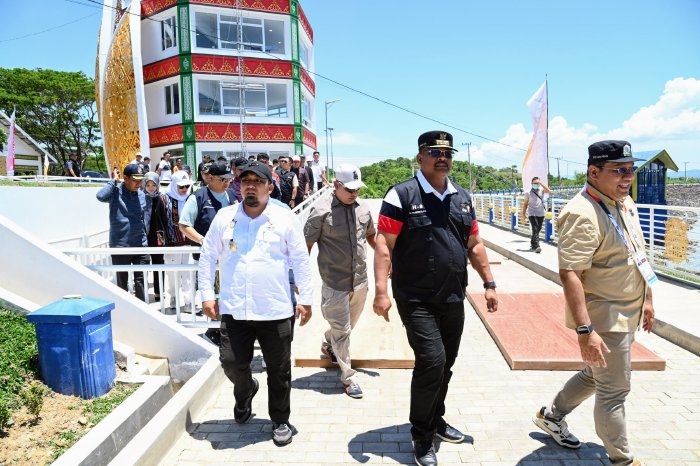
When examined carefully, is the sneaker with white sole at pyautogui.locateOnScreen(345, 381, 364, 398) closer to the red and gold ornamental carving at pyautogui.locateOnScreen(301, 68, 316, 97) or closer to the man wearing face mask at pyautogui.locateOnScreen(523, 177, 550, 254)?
the man wearing face mask at pyautogui.locateOnScreen(523, 177, 550, 254)

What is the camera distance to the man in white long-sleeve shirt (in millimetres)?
3250

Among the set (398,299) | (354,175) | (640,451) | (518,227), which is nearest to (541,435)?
(640,451)

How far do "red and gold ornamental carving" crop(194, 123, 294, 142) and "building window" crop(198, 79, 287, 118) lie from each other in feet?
2.91

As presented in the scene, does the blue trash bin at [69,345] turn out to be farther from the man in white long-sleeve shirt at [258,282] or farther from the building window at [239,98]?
the building window at [239,98]

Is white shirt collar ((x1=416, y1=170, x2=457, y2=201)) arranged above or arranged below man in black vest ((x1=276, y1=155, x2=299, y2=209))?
below

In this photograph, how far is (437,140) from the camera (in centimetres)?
305

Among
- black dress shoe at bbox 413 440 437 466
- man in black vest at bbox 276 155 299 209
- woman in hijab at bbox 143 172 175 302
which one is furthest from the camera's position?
man in black vest at bbox 276 155 299 209

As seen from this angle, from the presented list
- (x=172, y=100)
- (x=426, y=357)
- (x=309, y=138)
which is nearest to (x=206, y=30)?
(x=172, y=100)

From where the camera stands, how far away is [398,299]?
3125mm

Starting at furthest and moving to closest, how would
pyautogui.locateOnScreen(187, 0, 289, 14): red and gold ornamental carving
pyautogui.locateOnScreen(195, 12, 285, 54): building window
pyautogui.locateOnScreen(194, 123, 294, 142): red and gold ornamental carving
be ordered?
pyautogui.locateOnScreen(195, 12, 285, 54): building window < pyautogui.locateOnScreen(194, 123, 294, 142): red and gold ornamental carving < pyautogui.locateOnScreen(187, 0, 289, 14): red and gold ornamental carving

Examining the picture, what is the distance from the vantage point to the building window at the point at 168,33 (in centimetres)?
2595

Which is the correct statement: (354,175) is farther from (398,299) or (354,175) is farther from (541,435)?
(541,435)

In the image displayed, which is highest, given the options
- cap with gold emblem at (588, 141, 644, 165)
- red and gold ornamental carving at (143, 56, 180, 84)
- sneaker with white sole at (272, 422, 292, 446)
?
red and gold ornamental carving at (143, 56, 180, 84)

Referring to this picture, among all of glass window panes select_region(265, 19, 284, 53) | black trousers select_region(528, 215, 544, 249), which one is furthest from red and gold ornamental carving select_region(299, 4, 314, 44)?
black trousers select_region(528, 215, 544, 249)
